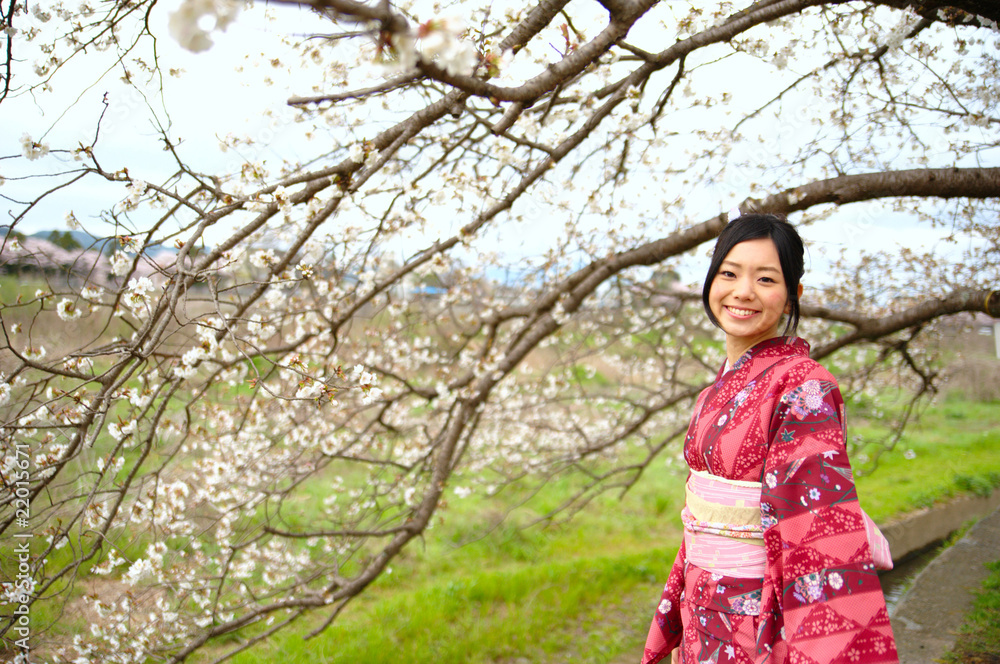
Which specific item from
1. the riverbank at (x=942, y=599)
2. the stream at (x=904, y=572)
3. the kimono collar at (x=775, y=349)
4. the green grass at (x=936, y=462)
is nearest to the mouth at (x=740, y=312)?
the kimono collar at (x=775, y=349)

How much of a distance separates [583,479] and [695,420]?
18.6 ft

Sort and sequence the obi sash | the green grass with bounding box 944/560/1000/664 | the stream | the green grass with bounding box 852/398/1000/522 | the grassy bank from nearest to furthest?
the obi sash < the green grass with bounding box 944/560/1000/664 < the grassy bank < the stream < the green grass with bounding box 852/398/1000/522

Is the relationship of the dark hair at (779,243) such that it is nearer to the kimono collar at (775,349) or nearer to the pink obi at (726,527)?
the kimono collar at (775,349)

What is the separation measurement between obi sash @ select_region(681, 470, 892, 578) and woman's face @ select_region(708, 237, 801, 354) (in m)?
0.34

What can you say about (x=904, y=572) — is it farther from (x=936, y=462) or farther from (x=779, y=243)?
(x=779, y=243)

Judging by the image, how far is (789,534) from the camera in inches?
43.6

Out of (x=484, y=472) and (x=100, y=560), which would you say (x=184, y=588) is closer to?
(x=100, y=560)

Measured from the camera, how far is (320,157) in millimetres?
2387

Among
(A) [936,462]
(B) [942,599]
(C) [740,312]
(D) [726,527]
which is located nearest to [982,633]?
(B) [942,599]

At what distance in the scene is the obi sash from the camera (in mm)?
1203

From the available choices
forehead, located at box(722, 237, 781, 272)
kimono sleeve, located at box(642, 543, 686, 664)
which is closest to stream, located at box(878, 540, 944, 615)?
kimono sleeve, located at box(642, 543, 686, 664)

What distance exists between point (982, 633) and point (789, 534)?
249 cm

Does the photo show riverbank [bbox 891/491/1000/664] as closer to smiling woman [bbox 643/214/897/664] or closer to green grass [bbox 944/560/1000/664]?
green grass [bbox 944/560/1000/664]

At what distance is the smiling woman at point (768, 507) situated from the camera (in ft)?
3.46
